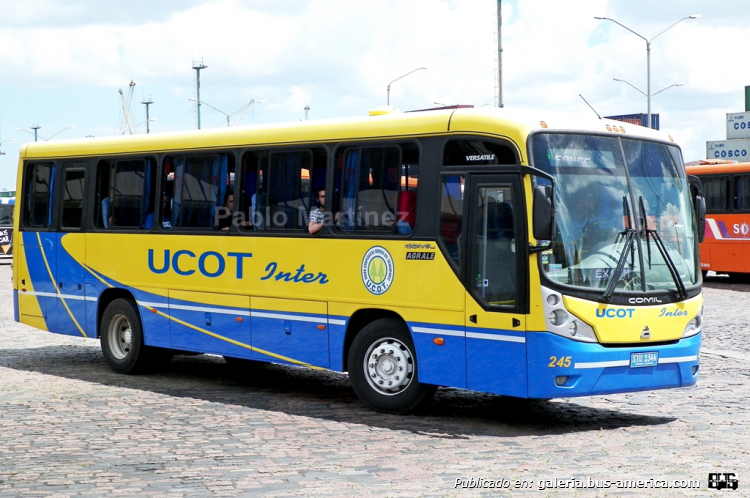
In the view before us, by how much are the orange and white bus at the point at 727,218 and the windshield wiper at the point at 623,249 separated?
21.3 metres

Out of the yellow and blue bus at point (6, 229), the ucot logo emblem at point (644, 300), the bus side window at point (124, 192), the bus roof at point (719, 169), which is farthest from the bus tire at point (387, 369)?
the yellow and blue bus at point (6, 229)

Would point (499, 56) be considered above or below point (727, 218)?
above

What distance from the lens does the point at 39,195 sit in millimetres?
15875

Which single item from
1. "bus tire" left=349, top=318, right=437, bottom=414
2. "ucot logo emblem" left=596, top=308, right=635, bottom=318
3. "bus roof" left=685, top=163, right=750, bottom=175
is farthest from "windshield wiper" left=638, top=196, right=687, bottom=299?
"bus roof" left=685, top=163, right=750, bottom=175

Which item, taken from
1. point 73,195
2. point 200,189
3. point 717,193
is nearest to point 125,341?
point 73,195

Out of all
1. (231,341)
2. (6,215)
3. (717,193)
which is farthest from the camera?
(6,215)

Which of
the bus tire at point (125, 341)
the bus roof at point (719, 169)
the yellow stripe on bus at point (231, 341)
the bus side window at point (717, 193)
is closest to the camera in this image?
the yellow stripe on bus at point (231, 341)

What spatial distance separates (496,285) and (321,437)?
2.01m

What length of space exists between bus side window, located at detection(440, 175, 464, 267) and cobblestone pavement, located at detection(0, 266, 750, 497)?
161cm

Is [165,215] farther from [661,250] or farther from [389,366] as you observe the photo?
[661,250]

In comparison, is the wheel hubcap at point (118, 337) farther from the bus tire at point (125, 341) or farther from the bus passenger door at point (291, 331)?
the bus passenger door at point (291, 331)

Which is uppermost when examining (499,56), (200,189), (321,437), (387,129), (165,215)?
(499,56)

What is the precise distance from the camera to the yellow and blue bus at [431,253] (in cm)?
997

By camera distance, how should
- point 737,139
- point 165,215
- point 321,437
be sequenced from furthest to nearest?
point 737,139, point 165,215, point 321,437
